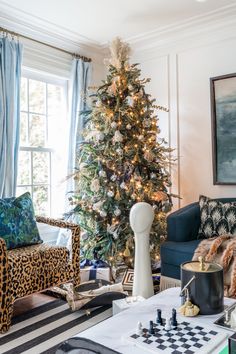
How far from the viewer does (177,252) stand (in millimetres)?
2826

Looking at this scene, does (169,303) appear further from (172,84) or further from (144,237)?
(172,84)

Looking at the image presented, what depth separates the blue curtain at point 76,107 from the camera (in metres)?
4.12

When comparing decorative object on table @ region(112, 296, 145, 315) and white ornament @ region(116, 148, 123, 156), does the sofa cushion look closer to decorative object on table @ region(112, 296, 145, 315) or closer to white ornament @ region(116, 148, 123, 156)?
decorative object on table @ region(112, 296, 145, 315)

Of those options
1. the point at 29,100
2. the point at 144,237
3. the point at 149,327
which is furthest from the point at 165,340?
the point at 29,100

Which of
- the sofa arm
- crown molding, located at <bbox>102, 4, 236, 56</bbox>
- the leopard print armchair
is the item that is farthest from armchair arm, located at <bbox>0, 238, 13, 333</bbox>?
crown molding, located at <bbox>102, 4, 236, 56</bbox>

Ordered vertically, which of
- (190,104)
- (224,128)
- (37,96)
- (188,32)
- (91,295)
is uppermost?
(188,32)

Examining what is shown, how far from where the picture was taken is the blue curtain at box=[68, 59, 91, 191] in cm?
412

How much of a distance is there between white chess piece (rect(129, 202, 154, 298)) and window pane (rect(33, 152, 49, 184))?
6.93ft

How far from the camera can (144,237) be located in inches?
86.1

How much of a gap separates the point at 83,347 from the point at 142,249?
38.5 inches

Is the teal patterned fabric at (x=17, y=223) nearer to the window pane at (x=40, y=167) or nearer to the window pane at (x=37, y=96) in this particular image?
the window pane at (x=40, y=167)

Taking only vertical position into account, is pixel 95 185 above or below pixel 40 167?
below

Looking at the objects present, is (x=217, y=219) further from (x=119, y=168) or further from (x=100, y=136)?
(x=100, y=136)

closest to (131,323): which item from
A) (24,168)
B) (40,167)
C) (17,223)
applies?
(17,223)
